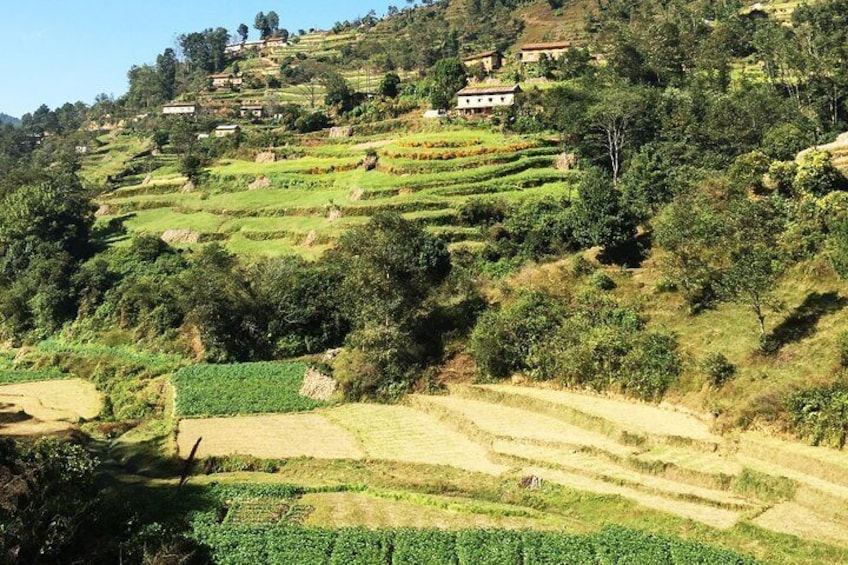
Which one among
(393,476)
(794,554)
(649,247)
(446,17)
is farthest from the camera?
(446,17)

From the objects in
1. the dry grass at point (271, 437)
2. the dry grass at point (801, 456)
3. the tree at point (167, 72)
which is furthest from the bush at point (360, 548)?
the tree at point (167, 72)

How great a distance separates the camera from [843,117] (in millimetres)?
54438

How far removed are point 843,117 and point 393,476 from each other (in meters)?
51.6

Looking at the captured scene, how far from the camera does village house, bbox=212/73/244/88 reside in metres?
141

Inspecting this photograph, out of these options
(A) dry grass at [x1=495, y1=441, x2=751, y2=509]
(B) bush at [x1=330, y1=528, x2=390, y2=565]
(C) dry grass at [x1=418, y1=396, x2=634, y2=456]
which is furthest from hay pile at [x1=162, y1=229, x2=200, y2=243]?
Answer: (B) bush at [x1=330, y1=528, x2=390, y2=565]

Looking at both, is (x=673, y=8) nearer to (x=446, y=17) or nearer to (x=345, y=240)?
(x=446, y=17)

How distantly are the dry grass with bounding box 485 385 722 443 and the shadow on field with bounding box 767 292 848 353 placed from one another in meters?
5.35

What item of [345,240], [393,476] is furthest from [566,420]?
[345,240]

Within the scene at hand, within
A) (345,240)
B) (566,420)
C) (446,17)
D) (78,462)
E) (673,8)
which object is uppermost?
(446,17)

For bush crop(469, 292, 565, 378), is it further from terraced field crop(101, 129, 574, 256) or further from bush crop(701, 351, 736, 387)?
terraced field crop(101, 129, 574, 256)

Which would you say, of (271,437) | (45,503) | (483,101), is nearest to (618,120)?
(483,101)

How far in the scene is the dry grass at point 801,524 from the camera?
19.4 m

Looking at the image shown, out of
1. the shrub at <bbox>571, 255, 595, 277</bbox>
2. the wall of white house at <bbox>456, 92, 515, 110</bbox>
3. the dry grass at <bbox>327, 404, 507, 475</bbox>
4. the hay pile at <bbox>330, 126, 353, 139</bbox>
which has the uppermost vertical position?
the wall of white house at <bbox>456, 92, 515, 110</bbox>

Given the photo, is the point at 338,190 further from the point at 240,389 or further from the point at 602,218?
the point at 602,218
